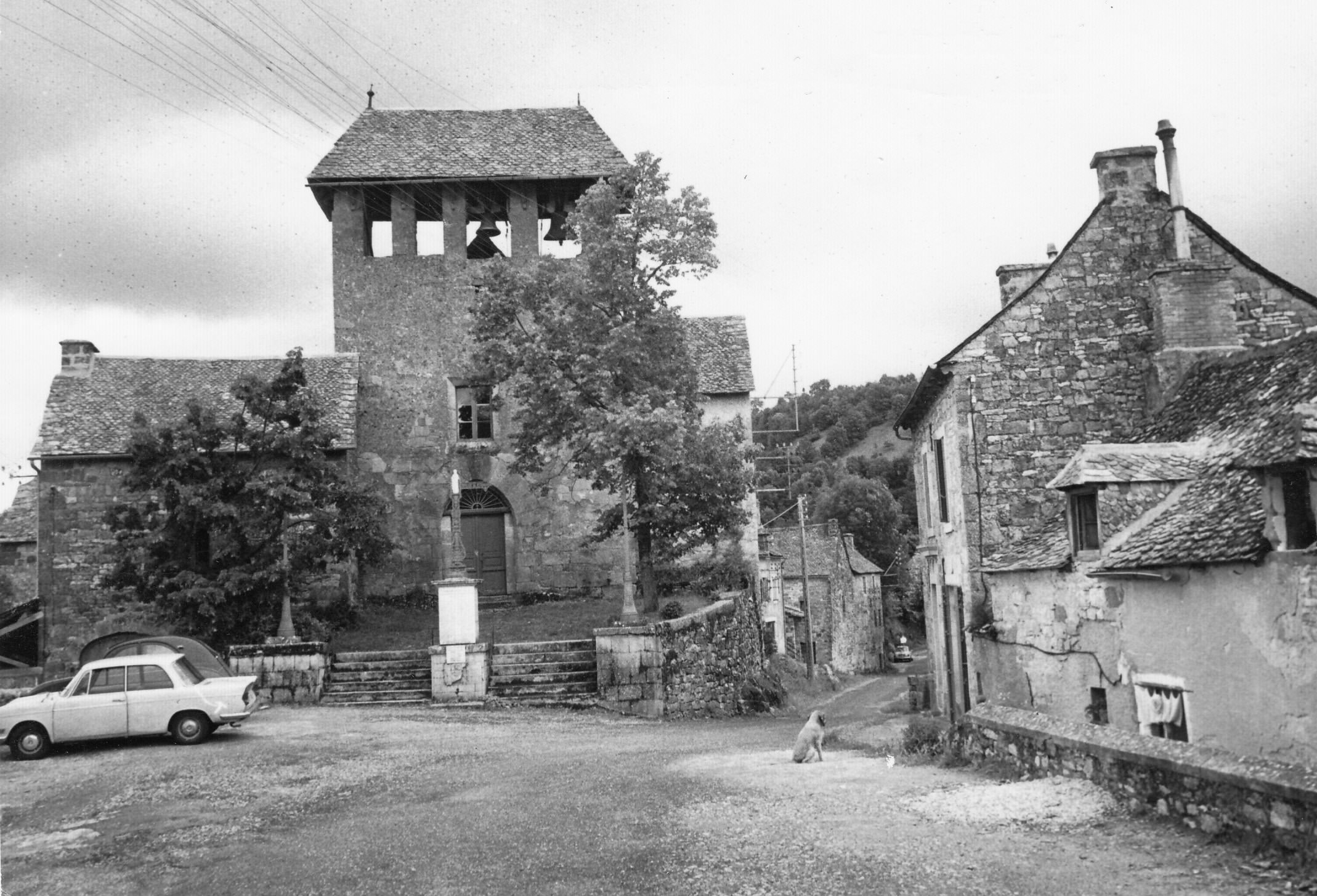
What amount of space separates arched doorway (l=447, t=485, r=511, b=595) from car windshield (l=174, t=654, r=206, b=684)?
13.2 metres

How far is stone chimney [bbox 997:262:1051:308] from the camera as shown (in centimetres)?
2036

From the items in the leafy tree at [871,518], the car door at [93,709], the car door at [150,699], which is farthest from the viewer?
the leafy tree at [871,518]

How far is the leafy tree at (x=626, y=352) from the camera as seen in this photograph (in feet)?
71.8

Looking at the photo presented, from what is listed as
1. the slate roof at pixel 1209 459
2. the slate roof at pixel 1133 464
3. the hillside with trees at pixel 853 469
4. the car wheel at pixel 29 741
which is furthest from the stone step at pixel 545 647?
the hillside with trees at pixel 853 469

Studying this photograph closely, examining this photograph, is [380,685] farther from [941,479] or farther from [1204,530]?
[1204,530]

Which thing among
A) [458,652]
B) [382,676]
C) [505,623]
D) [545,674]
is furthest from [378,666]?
[505,623]

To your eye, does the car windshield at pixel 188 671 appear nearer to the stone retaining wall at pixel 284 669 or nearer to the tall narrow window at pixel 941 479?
the stone retaining wall at pixel 284 669

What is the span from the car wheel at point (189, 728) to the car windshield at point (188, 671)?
1.52 ft

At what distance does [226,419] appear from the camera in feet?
81.8

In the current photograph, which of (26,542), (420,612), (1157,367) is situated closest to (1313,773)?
(1157,367)

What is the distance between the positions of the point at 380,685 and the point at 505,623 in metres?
5.29

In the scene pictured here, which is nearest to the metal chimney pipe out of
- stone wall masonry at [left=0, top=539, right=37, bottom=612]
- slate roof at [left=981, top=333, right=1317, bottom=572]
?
slate roof at [left=981, top=333, right=1317, bottom=572]

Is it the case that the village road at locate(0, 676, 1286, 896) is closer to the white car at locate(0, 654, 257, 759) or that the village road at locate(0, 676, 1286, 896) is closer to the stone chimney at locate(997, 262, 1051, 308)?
the white car at locate(0, 654, 257, 759)

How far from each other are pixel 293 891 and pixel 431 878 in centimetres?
96
